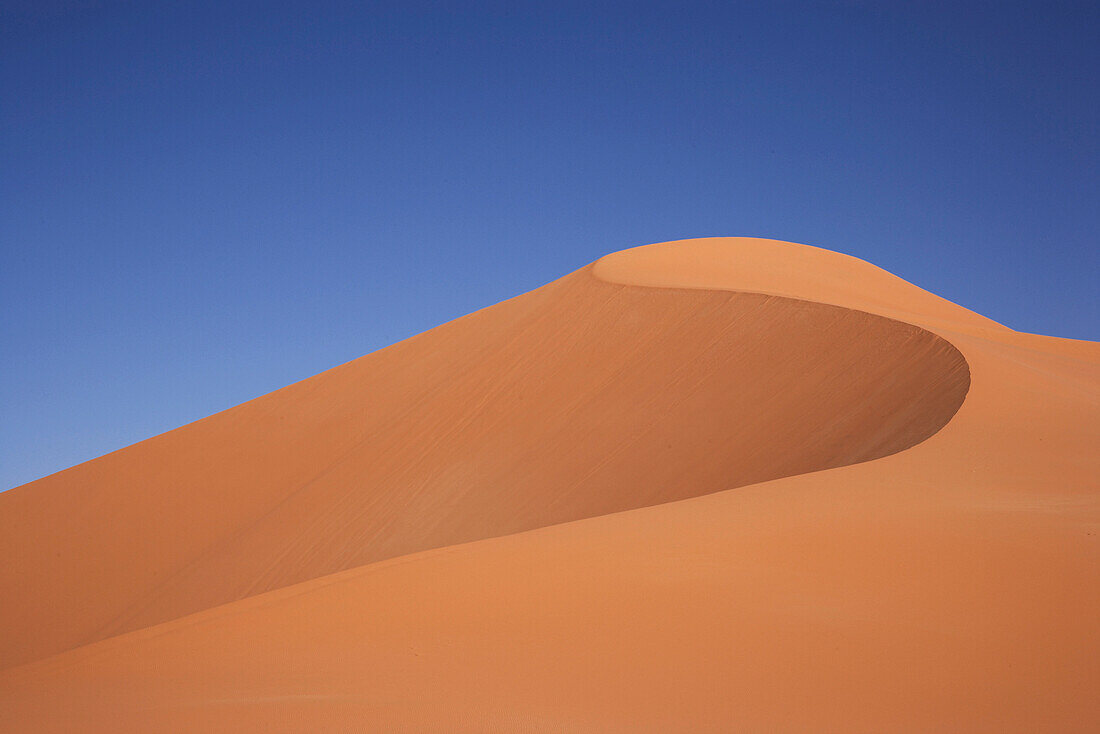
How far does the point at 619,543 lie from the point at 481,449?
11.5 meters

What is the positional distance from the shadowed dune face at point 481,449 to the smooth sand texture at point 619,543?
0.07 metres

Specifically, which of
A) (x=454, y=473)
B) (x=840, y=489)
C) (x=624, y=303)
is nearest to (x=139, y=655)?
(x=840, y=489)

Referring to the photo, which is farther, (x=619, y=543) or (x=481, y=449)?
(x=481, y=449)

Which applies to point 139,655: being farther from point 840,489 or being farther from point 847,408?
point 847,408

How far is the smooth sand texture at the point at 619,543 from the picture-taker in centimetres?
407

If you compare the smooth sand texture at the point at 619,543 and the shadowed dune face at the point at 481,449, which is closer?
the smooth sand texture at the point at 619,543

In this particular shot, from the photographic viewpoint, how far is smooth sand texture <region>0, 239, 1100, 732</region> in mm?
4074

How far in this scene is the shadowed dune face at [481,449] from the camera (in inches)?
546

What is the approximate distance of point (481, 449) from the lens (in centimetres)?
1753

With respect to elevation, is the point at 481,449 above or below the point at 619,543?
above

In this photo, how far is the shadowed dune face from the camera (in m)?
13.9

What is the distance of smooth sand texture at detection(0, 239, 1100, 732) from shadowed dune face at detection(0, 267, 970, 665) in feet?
0.24

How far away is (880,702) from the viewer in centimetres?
389

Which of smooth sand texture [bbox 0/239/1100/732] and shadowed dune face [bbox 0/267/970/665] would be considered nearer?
smooth sand texture [bbox 0/239/1100/732]
